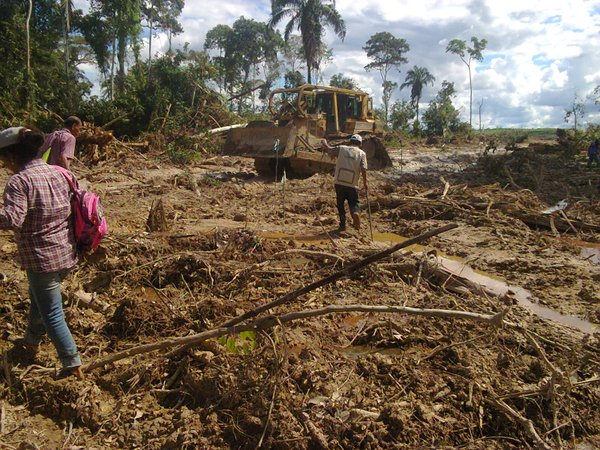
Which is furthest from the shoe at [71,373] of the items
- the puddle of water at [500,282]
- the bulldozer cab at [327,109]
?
the bulldozer cab at [327,109]

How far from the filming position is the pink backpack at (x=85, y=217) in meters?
3.19

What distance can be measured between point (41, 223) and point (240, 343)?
5.13 feet

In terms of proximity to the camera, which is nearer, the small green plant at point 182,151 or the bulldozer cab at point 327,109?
the bulldozer cab at point 327,109

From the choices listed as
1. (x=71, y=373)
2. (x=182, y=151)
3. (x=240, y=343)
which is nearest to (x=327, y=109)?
(x=182, y=151)

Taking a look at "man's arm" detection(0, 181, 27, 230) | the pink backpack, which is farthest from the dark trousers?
"man's arm" detection(0, 181, 27, 230)

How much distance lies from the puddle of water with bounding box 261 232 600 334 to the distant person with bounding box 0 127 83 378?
12.2ft

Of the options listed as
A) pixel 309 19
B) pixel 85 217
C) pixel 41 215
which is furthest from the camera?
pixel 309 19

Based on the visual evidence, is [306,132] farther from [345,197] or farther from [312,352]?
[312,352]

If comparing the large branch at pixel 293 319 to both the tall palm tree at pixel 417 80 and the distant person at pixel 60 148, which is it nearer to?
the distant person at pixel 60 148

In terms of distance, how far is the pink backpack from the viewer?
3191 millimetres

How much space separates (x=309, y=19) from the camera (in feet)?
100

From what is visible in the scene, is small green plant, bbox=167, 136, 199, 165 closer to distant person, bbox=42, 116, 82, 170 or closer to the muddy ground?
the muddy ground

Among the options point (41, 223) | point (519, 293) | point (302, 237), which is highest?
point (41, 223)

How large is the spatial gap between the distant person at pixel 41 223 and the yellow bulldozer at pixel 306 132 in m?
7.58
